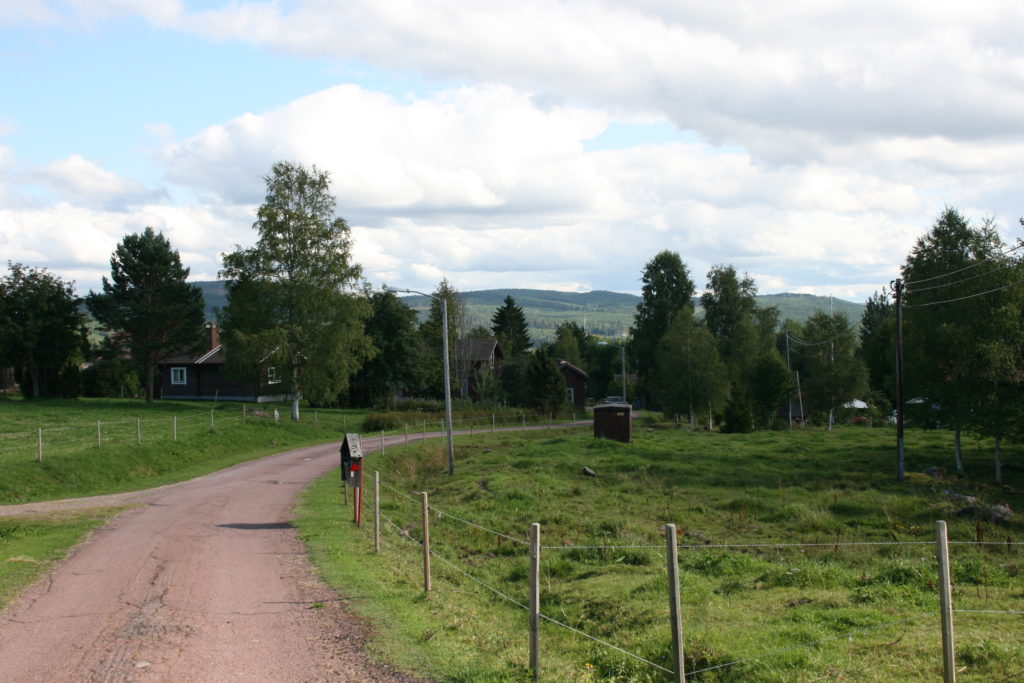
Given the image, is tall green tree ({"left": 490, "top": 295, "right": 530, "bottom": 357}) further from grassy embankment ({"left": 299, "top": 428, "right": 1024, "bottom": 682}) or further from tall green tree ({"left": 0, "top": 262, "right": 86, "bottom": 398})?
grassy embankment ({"left": 299, "top": 428, "right": 1024, "bottom": 682})

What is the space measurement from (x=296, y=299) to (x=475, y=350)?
37755 millimetres

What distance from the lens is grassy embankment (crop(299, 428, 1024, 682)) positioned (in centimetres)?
920

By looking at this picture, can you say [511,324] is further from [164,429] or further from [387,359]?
[164,429]

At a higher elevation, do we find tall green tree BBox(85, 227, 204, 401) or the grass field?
tall green tree BBox(85, 227, 204, 401)

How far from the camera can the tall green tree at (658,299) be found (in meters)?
83.6

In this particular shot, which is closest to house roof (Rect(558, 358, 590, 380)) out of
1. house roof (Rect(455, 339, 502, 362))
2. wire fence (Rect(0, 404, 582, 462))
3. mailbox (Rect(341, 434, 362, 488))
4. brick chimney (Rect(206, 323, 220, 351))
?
house roof (Rect(455, 339, 502, 362))

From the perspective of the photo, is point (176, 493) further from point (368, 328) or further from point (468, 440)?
point (368, 328)

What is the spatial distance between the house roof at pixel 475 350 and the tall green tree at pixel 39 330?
35.5m

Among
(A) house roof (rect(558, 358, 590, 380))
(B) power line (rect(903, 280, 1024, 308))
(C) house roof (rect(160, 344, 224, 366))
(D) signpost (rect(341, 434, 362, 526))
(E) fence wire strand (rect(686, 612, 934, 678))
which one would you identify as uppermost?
(B) power line (rect(903, 280, 1024, 308))

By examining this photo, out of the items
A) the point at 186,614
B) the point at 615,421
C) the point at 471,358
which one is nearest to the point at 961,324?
the point at 615,421

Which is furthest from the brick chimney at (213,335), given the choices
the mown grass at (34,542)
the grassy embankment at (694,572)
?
the mown grass at (34,542)

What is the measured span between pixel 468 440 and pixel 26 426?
23463 mm

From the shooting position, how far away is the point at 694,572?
15.0 metres

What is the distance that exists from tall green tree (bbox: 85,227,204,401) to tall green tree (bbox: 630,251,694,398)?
4247 centimetres
